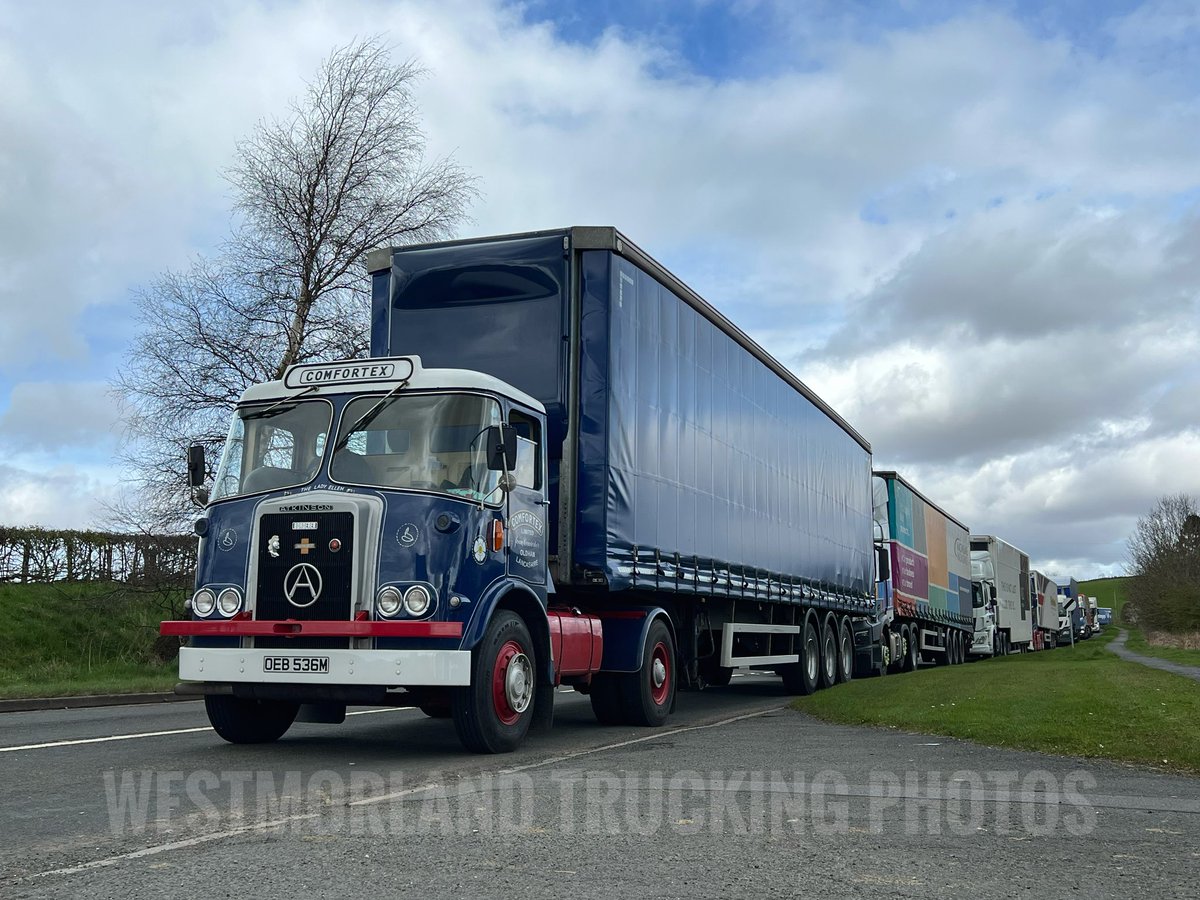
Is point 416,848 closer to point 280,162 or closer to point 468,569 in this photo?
point 468,569

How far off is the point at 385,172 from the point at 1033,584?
35.9 m

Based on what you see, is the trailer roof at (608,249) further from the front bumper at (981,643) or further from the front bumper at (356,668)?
the front bumper at (981,643)

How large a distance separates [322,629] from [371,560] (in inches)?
23.2

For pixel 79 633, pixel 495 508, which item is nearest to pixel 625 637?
pixel 495 508

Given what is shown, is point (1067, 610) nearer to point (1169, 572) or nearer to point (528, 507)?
point (1169, 572)

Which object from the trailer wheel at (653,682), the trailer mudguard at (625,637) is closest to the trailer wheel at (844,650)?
the trailer wheel at (653,682)

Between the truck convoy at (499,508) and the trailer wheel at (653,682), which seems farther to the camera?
the trailer wheel at (653,682)

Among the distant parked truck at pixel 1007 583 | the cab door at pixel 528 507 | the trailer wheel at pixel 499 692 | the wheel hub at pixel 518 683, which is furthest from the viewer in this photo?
the distant parked truck at pixel 1007 583

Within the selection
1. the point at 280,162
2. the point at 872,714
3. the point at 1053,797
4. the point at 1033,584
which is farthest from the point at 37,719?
the point at 1033,584

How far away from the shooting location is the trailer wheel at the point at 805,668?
18141 mm

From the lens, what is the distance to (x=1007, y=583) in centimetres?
4319

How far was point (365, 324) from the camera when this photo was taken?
24656mm
